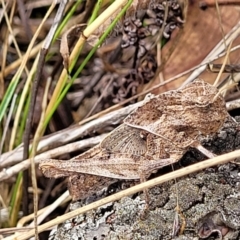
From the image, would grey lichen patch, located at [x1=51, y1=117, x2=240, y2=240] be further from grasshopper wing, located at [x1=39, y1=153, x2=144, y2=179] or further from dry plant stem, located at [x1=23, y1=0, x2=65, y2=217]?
dry plant stem, located at [x1=23, y1=0, x2=65, y2=217]

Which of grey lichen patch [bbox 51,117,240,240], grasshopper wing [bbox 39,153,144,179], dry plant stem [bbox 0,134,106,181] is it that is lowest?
dry plant stem [bbox 0,134,106,181]

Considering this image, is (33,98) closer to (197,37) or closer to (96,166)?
(96,166)

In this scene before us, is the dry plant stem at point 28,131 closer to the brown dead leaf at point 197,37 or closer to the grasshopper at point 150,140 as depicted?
the grasshopper at point 150,140

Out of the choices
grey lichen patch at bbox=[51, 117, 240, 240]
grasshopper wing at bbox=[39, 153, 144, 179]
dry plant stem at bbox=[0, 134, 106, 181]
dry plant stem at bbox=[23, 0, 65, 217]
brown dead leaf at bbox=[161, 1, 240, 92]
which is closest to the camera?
grey lichen patch at bbox=[51, 117, 240, 240]

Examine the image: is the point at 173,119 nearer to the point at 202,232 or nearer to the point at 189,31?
the point at 202,232

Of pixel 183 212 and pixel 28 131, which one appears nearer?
pixel 183 212

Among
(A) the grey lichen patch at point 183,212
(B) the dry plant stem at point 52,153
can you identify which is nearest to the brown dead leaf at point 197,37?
(B) the dry plant stem at point 52,153

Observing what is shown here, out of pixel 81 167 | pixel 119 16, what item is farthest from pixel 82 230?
pixel 119 16

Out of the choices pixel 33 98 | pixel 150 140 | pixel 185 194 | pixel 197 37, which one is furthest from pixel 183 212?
pixel 197 37

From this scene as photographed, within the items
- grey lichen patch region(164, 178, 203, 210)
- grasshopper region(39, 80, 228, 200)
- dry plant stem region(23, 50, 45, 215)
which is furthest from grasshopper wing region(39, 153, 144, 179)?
dry plant stem region(23, 50, 45, 215)
